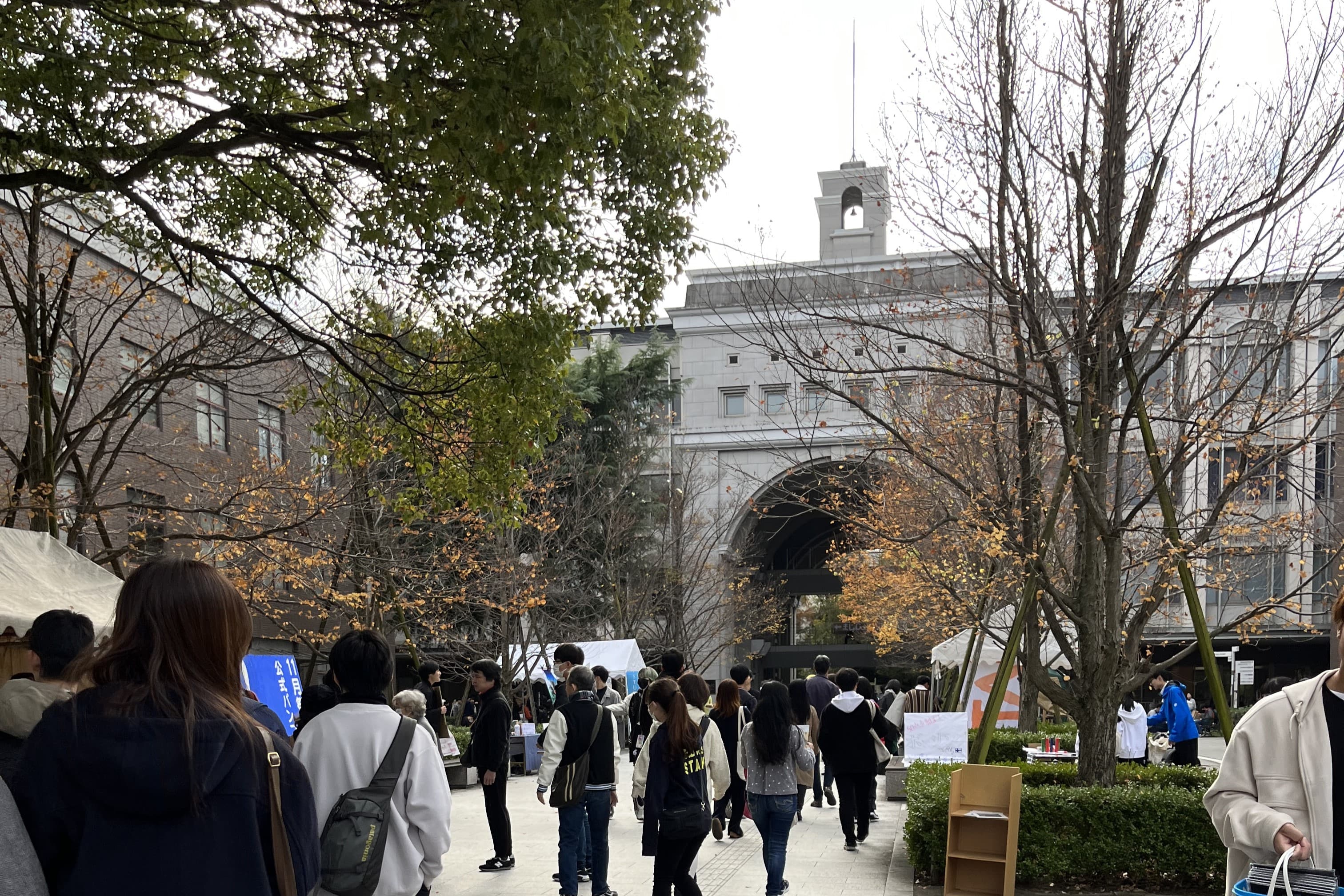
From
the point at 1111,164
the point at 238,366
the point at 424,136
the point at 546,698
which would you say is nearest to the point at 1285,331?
the point at 1111,164

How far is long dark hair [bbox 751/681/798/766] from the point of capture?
882 cm

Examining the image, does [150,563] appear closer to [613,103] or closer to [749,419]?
[613,103]

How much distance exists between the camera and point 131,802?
8.09ft

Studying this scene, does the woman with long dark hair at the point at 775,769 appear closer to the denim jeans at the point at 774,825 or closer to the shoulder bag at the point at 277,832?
the denim jeans at the point at 774,825

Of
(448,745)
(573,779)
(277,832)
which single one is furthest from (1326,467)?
(277,832)

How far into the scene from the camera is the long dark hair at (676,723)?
7.18 metres

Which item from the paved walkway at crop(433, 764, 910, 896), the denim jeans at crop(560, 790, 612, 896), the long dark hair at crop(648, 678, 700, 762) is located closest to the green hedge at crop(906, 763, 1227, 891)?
the paved walkway at crop(433, 764, 910, 896)

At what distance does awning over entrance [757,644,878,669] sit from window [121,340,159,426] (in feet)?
99.0

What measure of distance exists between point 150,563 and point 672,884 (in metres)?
5.65

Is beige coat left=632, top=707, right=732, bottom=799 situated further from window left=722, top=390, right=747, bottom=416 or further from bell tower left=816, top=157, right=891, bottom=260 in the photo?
window left=722, top=390, right=747, bottom=416

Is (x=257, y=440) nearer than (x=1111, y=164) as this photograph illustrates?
No

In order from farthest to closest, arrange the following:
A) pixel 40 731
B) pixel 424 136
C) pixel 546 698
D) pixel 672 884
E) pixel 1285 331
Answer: pixel 546 698
pixel 1285 331
pixel 672 884
pixel 424 136
pixel 40 731

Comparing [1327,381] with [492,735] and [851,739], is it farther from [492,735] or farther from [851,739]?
[492,735]

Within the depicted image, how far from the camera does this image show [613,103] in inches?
250
